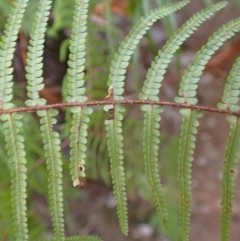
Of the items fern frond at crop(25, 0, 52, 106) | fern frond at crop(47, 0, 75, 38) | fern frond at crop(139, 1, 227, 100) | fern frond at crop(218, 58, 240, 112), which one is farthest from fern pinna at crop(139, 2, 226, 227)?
fern frond at crop(47, 0, 75, 38)

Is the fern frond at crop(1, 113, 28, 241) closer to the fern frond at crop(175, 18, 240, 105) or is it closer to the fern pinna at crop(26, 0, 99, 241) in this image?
the fern pinna at crop(26, 0, 99, 241)

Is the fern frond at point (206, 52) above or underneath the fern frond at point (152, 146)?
above

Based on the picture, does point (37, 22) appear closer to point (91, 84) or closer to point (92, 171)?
point (91, 84)

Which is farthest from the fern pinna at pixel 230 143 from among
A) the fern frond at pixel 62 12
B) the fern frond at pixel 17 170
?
the fern frond at pixel 62 12

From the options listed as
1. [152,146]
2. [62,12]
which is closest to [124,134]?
[62,12]

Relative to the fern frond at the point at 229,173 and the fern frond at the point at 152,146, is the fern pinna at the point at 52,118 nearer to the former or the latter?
the fern frond at the point at 152,146

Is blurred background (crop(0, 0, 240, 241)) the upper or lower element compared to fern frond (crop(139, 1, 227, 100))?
lower
